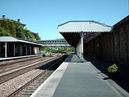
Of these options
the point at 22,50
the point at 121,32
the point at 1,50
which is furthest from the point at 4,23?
the point at 121,32

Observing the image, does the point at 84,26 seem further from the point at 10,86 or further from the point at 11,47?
the point at 11,47

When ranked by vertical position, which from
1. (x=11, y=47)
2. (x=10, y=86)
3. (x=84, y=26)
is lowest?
(x=10, y=86)

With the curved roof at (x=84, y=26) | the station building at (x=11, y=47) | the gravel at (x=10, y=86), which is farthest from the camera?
the station building at (x=11, y=47)

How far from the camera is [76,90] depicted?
39.3ft

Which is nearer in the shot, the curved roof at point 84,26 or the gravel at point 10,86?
the gravel at point 10,86

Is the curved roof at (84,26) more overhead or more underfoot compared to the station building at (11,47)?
more overhead

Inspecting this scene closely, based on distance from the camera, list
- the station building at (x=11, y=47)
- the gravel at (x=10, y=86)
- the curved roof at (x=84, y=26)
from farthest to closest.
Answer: the station building at (x=11, y=47), the curved roof at (x=84, y=26), the gravel at (x=10, y=86)

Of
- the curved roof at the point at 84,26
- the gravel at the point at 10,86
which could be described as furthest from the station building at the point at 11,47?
the gravel at the point at 10,86

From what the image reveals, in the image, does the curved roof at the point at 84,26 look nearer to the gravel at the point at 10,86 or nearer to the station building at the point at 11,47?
the gravel at the point at 10,86

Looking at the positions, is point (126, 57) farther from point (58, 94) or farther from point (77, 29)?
point (58, 94)

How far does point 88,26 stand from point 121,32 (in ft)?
24.0

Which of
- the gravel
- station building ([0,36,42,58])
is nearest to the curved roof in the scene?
the gravel

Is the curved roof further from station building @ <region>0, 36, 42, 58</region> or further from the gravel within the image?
station building @ <region>0, 36, 42, 58</region>

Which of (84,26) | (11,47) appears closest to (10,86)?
(84,26)
